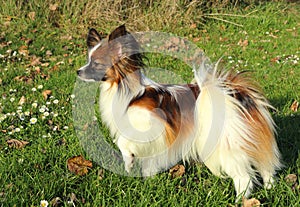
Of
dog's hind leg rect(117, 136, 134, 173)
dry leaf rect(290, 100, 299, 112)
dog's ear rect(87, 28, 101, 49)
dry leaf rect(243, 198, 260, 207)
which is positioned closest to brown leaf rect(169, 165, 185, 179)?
dog's hind leg rect(117, 136, 134, 173)

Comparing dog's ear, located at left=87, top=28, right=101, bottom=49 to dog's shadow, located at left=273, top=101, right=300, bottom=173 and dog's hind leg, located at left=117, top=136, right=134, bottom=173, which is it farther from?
dog's shadow, located at left=273, top=101, right=300, bottom=173

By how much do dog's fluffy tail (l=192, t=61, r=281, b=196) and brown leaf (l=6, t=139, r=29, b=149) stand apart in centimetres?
167

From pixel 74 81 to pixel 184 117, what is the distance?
2.88 metres

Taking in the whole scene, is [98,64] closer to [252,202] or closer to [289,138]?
[252,202]

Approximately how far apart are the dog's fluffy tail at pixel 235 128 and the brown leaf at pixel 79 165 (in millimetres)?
925

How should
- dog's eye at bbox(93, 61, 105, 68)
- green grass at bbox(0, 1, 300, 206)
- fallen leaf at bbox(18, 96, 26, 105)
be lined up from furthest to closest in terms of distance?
fallen leaf at bbox(18, 96, 26, 105) → dog's eye at bbox(93, 61, 105, 68) → green grass at bbox(0, 1, 300, 206)

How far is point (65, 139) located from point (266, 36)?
17.5ft

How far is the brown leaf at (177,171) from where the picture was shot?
3287mm

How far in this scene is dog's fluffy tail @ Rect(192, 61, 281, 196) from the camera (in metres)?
2.73

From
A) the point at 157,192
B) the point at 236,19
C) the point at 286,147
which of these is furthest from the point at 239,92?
the point at 236,19

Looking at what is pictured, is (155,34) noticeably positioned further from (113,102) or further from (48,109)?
(113,102)

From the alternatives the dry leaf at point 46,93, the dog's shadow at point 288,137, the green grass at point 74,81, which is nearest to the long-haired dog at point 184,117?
the green grass at point 74,81

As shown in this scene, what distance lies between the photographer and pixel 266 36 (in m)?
7.89

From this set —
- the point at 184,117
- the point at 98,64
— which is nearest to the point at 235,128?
the point at 184,117
